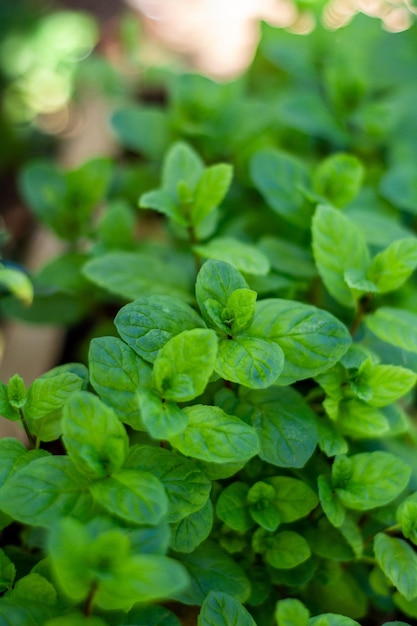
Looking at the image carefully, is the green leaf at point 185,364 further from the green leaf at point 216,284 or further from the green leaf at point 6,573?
the green leaf at point 6,573

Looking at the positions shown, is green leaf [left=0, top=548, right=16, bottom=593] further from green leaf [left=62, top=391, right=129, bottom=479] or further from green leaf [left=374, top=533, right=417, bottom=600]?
green leaf [left=374, top=533, right=417, bottom=600]

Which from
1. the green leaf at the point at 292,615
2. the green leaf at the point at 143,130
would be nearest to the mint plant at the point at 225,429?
the green leaf at the point at 292,615

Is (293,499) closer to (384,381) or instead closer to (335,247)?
(384,381)

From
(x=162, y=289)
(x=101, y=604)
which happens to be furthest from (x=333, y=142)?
(x=101, y=604)

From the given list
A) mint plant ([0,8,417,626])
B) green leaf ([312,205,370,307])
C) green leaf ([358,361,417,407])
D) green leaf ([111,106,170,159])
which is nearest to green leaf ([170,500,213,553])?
mint plant ([0,8,417,626])

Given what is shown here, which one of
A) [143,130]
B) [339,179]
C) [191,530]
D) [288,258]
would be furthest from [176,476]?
[143,130]
